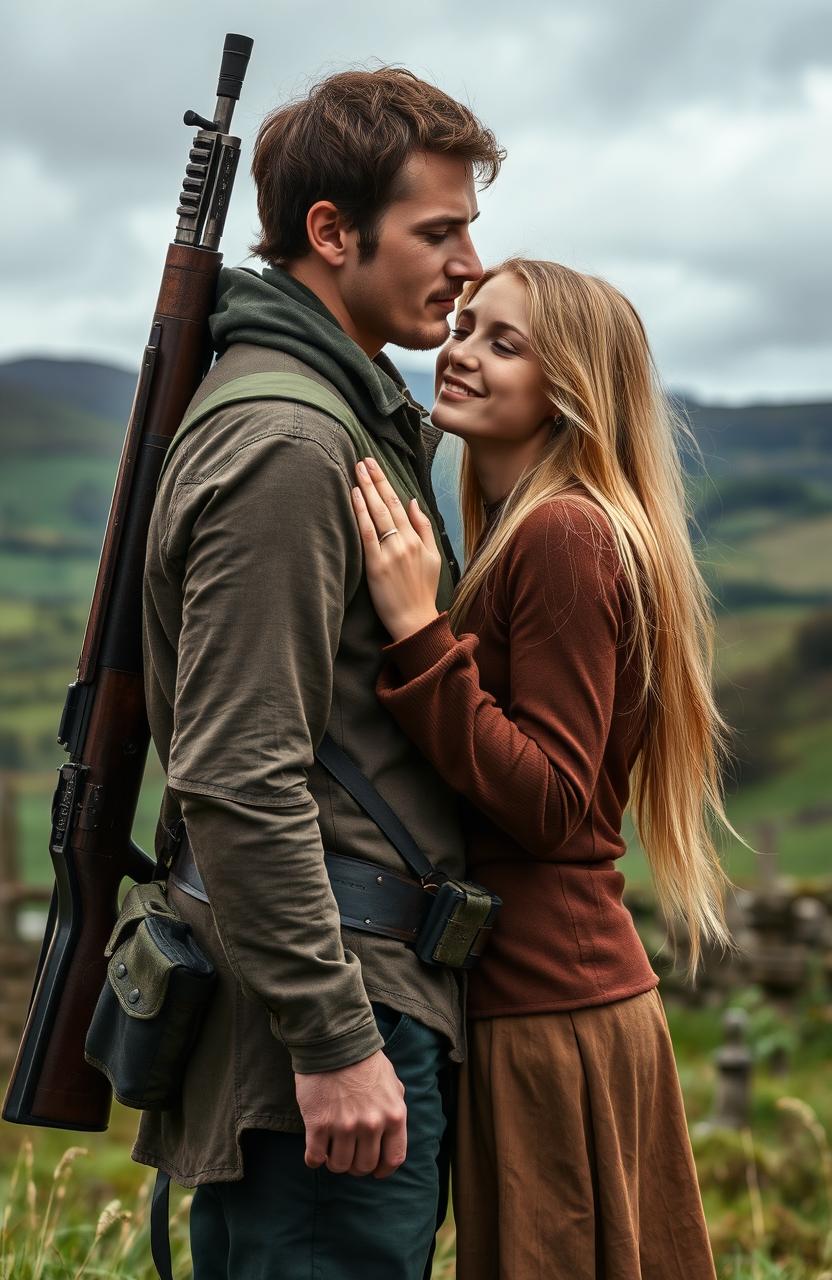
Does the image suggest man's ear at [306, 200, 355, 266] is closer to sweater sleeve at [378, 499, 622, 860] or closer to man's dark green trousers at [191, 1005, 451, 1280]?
sweater sleeve at [378, 499, 622, 860]

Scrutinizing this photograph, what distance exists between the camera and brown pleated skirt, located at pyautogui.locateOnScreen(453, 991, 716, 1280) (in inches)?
96.7

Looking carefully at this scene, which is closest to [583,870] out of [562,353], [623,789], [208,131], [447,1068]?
[623,789]

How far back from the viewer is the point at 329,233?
2.58 meters

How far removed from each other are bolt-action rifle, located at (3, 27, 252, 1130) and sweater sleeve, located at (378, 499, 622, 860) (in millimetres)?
541

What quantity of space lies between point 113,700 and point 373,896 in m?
0.64

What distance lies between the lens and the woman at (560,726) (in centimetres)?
238

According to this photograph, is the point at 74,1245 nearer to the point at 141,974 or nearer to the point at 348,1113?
the point at 141,974

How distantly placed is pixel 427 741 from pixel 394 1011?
44 cm

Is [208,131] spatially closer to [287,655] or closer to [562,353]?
[562,353]

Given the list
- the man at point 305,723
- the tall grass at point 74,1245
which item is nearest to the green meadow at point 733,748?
the tall grass at point 74,1245

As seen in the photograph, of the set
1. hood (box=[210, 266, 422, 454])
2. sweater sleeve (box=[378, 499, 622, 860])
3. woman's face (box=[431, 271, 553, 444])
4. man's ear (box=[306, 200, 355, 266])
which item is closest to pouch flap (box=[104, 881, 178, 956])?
sweater sleeve (box=[378, 499, 622, 860])

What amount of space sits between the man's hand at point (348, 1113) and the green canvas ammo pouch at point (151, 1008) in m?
0.24

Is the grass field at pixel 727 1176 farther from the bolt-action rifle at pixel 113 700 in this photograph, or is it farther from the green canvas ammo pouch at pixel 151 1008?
the green canvas ammo pouch at pixel 151 1008

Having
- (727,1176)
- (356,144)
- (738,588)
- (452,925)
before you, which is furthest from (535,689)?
(738,588)
